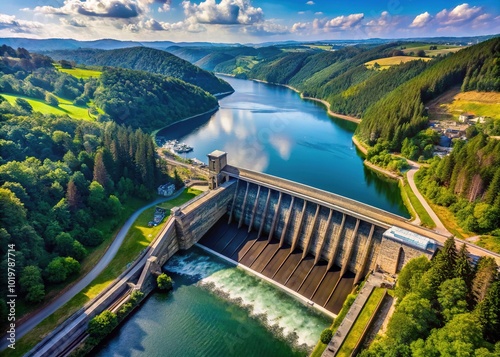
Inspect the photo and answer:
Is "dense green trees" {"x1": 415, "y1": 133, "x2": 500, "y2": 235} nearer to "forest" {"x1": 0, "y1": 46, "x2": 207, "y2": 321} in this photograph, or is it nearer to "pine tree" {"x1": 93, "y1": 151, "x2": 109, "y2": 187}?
"forest" {"x1": 0, "y1": 46, "x2": 207, "y2": 321}

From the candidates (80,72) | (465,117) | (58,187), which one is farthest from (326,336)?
(80,72)

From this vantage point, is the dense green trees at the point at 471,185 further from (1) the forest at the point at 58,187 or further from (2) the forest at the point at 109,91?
(2) the forest at the point at 109,91

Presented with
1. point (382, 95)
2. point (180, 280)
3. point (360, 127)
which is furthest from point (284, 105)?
point (180, 280)

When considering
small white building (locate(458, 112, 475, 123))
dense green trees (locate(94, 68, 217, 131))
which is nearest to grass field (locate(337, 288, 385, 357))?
small white building (locate(458, 112, 475, 123))

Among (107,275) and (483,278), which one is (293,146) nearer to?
(107,275)

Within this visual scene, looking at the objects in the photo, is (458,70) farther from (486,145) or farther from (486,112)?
(486,145)

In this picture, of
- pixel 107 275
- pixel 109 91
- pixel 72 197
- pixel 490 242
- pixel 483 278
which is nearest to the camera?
pixel 483 278
